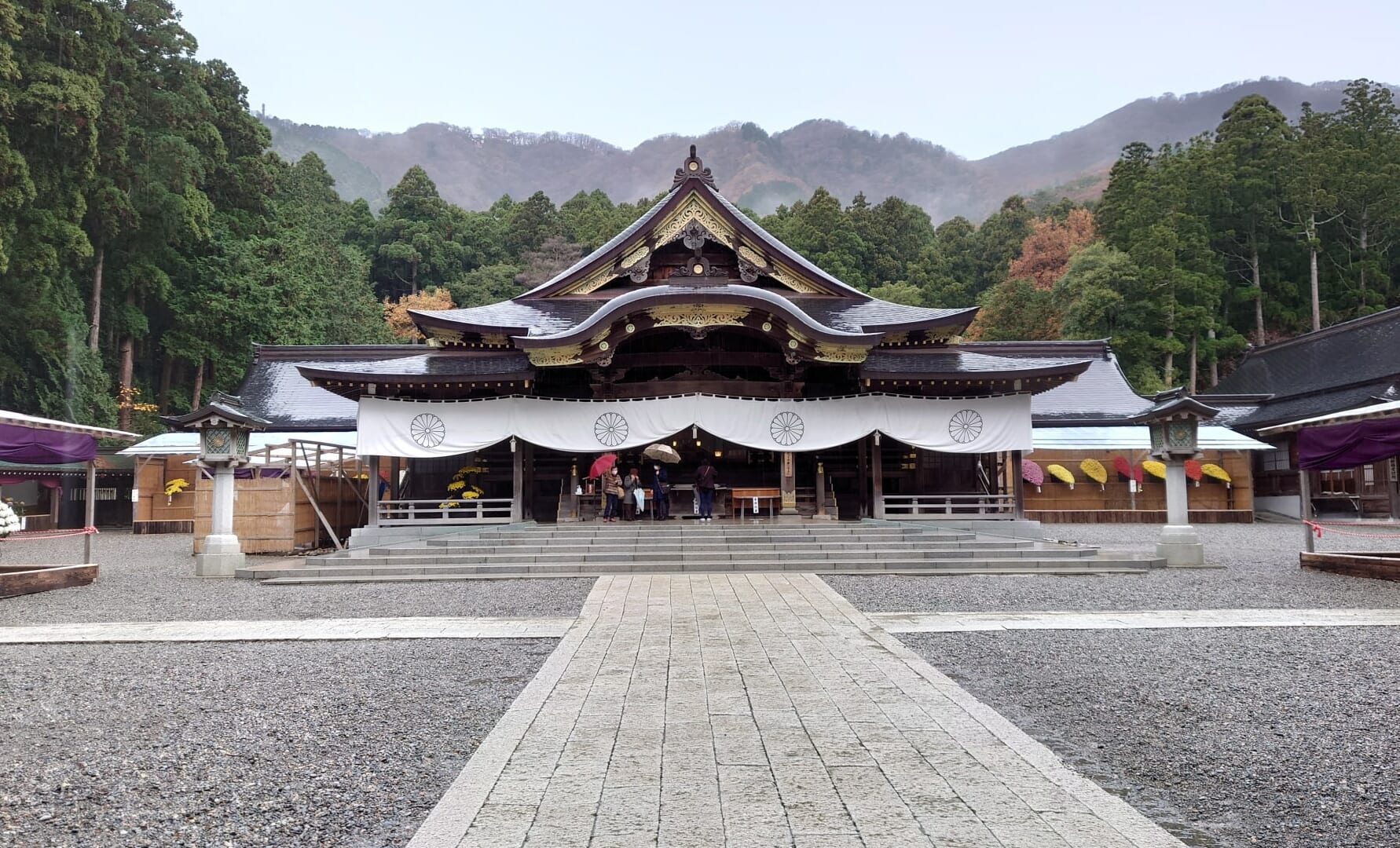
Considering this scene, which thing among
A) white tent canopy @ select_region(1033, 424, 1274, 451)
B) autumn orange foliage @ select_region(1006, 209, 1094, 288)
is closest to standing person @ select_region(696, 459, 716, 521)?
white tent canopy @ select_region(1033, 424, 1274, 451)

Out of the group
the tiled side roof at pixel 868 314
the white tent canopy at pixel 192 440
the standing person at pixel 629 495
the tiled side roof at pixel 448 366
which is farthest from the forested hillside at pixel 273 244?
the standing person at pixel 629 495

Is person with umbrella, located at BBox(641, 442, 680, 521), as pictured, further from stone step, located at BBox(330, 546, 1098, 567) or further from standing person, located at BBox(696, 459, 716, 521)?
stone step, located at BBox(330, 546, 1098, 567)

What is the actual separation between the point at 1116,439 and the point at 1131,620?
17.7 metres

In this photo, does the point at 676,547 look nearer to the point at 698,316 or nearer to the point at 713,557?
the point at 713,557

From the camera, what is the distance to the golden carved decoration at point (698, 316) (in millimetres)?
16500

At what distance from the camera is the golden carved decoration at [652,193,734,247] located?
19.2m

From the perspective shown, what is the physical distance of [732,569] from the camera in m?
12.6

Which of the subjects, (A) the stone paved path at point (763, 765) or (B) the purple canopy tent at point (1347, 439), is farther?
(B) the purple canopy tent at point (1347, 439)

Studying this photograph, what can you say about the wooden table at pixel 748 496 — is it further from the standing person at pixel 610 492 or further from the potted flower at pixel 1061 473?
the potted flower at pixel 1061 473

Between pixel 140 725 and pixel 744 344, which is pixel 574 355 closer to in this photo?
pixel 744 344

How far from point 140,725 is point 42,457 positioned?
926cm

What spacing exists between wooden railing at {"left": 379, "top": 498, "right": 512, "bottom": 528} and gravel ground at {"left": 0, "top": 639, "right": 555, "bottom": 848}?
29.1 feet

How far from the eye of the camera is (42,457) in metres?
11.9

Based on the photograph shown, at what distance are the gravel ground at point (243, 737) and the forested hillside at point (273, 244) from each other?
24039 mm
